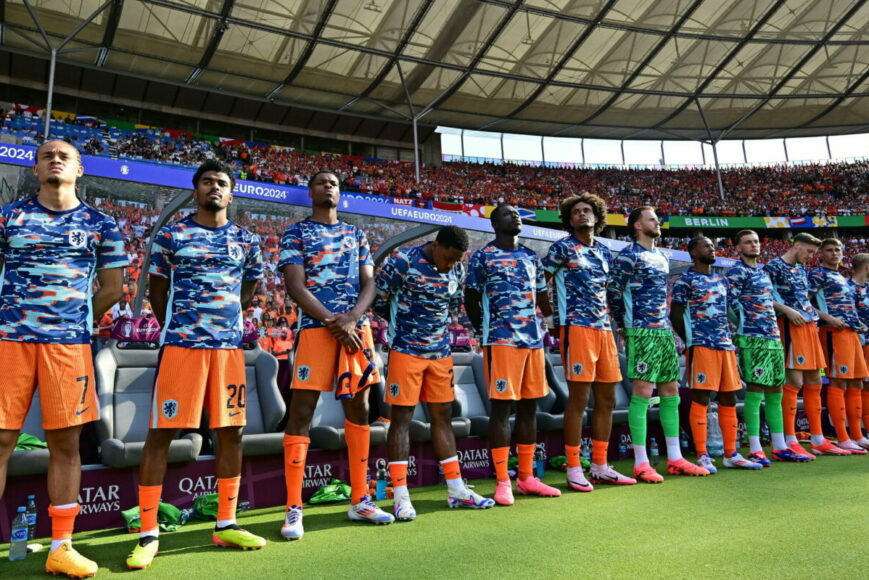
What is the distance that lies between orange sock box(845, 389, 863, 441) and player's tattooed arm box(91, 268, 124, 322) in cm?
647

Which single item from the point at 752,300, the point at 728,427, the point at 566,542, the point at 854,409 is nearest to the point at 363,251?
the point at 566,542

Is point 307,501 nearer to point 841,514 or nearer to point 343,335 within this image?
point 343,335

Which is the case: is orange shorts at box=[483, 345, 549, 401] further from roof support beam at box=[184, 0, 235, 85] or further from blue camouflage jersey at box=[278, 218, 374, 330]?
roof support beam at box=[184, 0, 235, 85]

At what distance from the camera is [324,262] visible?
126 inches

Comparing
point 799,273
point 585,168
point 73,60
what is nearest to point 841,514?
point 799,273

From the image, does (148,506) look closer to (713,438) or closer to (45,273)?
(45,273)

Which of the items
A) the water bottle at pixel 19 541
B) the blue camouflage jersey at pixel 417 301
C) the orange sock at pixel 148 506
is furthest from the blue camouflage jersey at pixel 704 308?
the water bottle at pixel 19 541

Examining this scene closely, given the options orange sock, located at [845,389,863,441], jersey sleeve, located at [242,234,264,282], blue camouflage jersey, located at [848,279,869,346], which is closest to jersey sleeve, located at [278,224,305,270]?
jersey sleeve, located at [242,234,264,282]

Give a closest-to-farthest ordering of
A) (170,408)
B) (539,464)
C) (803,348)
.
Result: 1. (170,408)
2. (539,464)
3. (803,348)

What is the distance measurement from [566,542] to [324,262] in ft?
6.02

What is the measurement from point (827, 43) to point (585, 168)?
13.1 m

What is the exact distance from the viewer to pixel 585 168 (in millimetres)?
33656

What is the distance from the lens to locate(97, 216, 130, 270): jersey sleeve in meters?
2.66

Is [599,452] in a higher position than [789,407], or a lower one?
lower
